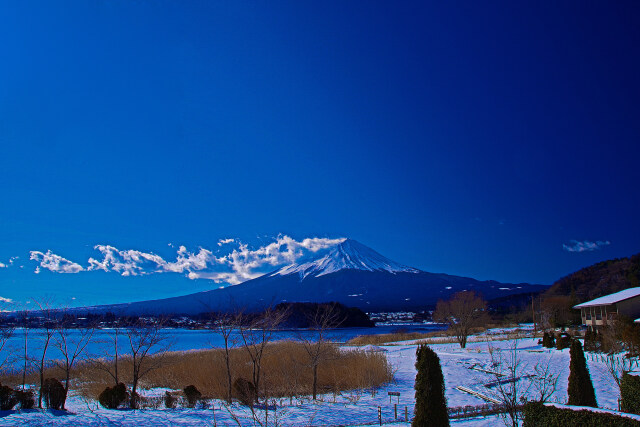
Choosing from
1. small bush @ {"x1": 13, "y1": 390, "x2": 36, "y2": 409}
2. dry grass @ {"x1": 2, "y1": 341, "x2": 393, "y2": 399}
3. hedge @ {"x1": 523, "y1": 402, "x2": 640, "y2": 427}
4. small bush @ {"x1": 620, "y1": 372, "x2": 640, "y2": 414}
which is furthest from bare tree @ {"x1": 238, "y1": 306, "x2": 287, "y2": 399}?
small bush @ {"x1": 620, "y1": 372, "x2": 640, "y2": 414}

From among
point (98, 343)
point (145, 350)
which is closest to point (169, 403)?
point (145, 350)

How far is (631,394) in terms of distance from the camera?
33.1 feet

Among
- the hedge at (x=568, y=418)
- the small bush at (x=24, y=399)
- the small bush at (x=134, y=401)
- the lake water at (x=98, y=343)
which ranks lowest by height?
Result: the lake water at (x=98, y=343)

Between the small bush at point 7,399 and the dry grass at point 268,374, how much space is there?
4.23 metres

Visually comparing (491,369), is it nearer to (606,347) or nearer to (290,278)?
(606,347)

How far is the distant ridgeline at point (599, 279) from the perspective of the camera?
240ft

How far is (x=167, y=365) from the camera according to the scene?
2309 cm

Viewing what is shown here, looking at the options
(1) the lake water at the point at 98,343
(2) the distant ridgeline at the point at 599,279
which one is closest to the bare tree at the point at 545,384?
(1) the lake water at the point at 98,343

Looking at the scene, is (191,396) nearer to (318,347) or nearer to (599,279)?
(318,347)

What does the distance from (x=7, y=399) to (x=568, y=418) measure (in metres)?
14.9

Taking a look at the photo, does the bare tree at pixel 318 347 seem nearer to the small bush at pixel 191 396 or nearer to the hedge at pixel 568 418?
the small bush at pixel 191 396

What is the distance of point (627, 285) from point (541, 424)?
73506mm

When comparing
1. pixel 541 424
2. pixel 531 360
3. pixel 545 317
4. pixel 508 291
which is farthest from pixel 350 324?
pixel 508 291

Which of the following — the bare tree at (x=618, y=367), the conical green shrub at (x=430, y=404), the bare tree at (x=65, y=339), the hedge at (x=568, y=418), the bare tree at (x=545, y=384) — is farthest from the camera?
the bare tree at (x=65, y=339)
